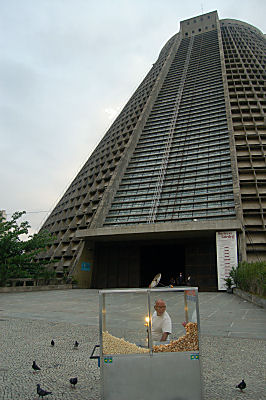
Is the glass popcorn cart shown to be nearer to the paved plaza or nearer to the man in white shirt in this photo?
the man in white shirt

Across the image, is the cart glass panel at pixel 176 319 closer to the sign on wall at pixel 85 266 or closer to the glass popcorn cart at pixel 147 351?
the glass popcorn cart at pixel 147 351

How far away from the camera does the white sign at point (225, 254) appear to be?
21.0 m

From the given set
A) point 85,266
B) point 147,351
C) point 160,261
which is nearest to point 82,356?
point 147,351

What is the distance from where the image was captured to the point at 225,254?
21.5 metres

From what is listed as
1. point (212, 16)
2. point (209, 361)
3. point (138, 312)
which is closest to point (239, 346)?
point (209, 361)

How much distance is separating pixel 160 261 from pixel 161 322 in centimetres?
3091

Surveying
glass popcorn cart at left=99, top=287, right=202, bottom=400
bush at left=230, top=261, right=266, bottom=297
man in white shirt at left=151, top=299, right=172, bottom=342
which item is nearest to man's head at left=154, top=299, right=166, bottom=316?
man in white shirt at left=151, top=299, right=172, bottom=342

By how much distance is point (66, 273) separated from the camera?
2728cm

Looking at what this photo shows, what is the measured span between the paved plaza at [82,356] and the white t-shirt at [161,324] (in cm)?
98

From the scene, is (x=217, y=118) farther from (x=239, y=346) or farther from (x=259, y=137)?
(x=239, y=346)

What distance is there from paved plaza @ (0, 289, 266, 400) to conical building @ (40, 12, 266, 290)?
14.1m

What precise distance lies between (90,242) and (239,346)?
22784 millimetres

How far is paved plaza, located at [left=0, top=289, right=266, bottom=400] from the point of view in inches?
162

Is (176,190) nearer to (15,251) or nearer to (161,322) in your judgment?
(15,251)
